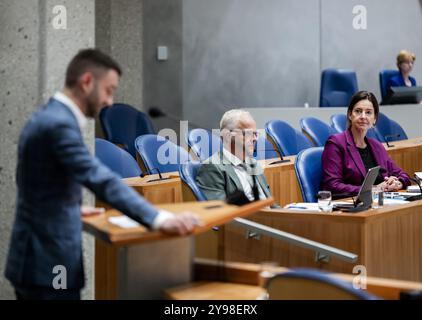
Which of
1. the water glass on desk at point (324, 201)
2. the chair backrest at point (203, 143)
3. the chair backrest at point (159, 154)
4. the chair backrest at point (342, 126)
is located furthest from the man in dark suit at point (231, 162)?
the chair backrest at point (342, 126)

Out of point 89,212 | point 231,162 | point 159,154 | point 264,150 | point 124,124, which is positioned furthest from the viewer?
point 124,124

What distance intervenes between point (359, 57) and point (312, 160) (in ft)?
22.1

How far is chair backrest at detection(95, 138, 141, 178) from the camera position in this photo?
4.79 m

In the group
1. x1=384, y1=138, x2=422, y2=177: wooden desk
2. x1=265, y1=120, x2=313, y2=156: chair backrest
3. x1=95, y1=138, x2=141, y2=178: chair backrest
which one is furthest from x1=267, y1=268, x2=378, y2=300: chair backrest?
x1=384, y1=138, x2=422, y2=177: wooden desk

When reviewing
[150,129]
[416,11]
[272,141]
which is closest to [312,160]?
[272,141]

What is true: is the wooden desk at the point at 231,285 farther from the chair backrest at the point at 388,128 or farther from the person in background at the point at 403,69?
the person in background at the point at 403,69

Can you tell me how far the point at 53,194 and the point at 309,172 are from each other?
2826 millimetres

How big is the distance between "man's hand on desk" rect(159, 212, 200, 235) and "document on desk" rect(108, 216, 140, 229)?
17 cm

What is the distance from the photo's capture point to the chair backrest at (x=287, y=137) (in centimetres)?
664

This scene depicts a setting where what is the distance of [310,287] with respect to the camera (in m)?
2.17

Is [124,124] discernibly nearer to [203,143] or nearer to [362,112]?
[203,143]

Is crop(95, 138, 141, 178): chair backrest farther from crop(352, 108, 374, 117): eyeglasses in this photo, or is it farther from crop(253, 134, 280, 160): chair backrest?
crop(352, 108, 374, 117): eyeglasses

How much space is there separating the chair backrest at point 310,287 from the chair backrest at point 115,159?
8.34 feet

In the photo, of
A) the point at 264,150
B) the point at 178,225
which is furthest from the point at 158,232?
the point at 264,150
